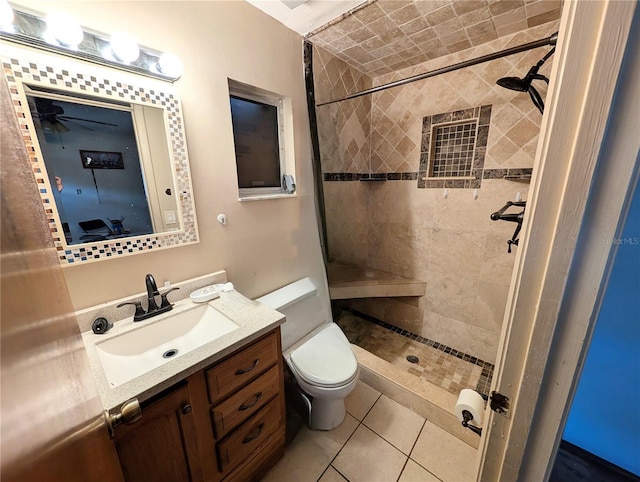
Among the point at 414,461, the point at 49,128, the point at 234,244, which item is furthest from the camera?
the point at 234,244

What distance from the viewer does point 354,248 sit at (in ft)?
8.77

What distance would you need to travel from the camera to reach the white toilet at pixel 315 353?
1306 mm

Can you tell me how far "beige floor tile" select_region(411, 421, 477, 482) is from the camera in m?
1.25

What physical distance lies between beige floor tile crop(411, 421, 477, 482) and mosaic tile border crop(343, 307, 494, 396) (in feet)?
1.85

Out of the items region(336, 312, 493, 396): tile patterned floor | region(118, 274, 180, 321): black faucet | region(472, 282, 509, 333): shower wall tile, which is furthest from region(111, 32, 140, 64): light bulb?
region(472, 282, 509, 333): shower wall tile

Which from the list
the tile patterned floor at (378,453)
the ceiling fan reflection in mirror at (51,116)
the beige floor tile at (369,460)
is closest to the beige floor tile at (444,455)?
the tile patterned floor at (378,453)

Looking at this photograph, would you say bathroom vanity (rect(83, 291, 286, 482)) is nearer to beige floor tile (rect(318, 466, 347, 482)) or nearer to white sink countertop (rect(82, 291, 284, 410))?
white sink countertop (rect(82, 291, 284, 410))

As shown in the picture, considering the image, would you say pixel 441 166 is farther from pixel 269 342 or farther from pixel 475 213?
pixel 269 342

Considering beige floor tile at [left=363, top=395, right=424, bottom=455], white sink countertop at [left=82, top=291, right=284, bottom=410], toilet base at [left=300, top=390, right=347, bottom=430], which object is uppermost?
white sink countertop at [left=82, top=291, right=284, bottom=410]

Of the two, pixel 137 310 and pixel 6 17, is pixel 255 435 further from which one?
pixel 6 17

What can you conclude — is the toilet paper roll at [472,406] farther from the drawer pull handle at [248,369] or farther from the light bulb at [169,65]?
the light bulb at [169,65]

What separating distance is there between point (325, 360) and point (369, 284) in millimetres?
987

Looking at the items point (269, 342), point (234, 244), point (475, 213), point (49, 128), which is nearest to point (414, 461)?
point (269, 342)

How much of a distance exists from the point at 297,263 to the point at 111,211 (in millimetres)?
1141
